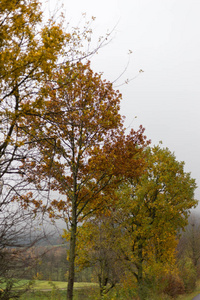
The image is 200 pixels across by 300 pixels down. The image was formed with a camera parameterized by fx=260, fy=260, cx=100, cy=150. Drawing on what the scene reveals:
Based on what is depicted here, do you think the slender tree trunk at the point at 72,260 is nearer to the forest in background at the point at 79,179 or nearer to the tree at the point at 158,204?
the forest in background at the point at 79,179

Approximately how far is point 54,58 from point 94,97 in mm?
5190

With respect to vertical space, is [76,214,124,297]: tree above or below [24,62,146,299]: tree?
below

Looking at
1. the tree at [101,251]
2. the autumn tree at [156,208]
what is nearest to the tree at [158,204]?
the autumn tree at [156,208]

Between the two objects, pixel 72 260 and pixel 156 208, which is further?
pixel 156 208

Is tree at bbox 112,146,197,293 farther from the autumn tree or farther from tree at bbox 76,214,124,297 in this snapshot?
tree at bbox 76,214,124,297

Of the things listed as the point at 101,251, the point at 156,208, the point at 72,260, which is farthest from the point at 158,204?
the point at 72,260

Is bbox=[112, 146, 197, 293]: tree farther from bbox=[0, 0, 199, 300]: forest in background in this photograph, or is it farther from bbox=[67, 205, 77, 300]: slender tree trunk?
bbox=[67, 205, 77, 300]: slender tree trunk

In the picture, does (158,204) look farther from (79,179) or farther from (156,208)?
(79,179)

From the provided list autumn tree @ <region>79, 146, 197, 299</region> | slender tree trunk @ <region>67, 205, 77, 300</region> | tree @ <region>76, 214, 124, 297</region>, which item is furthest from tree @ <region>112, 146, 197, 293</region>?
slender tree trunk @ <region>67, 205, 77, 300</region>

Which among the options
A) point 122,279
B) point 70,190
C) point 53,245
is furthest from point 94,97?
point 122,279

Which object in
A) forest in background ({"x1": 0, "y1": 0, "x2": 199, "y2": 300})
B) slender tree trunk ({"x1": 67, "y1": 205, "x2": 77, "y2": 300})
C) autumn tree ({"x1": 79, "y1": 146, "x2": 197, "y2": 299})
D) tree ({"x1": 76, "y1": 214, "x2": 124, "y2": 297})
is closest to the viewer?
forest in background ({"x1": 0, "y1": 0, "x2": 199, "y2": 300})

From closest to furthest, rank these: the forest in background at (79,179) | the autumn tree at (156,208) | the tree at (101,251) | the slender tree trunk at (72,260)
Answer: the forest in background at (79,179) → the slender tree trunk at (72,260) → the tree at (101,251) → the autumn tree at (156,208)

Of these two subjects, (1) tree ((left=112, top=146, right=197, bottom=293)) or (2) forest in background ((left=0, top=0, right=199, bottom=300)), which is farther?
(1) tree ((left=112, top=146, right=197, bottom=293))

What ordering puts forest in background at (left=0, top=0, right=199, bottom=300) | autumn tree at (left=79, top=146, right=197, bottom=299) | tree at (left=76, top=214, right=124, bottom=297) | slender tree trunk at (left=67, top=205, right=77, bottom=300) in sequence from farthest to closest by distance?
1. autumn tree at (left=79, top=146, right=197, bottom=299)
2. tree at (left=76, top=214, right=124, bottom=297)
3. slender tree trunk at (left=67, top=205, right=77, bottom=300)
4. forest in background at (left=0, top=0, right=199, bottom=300)
